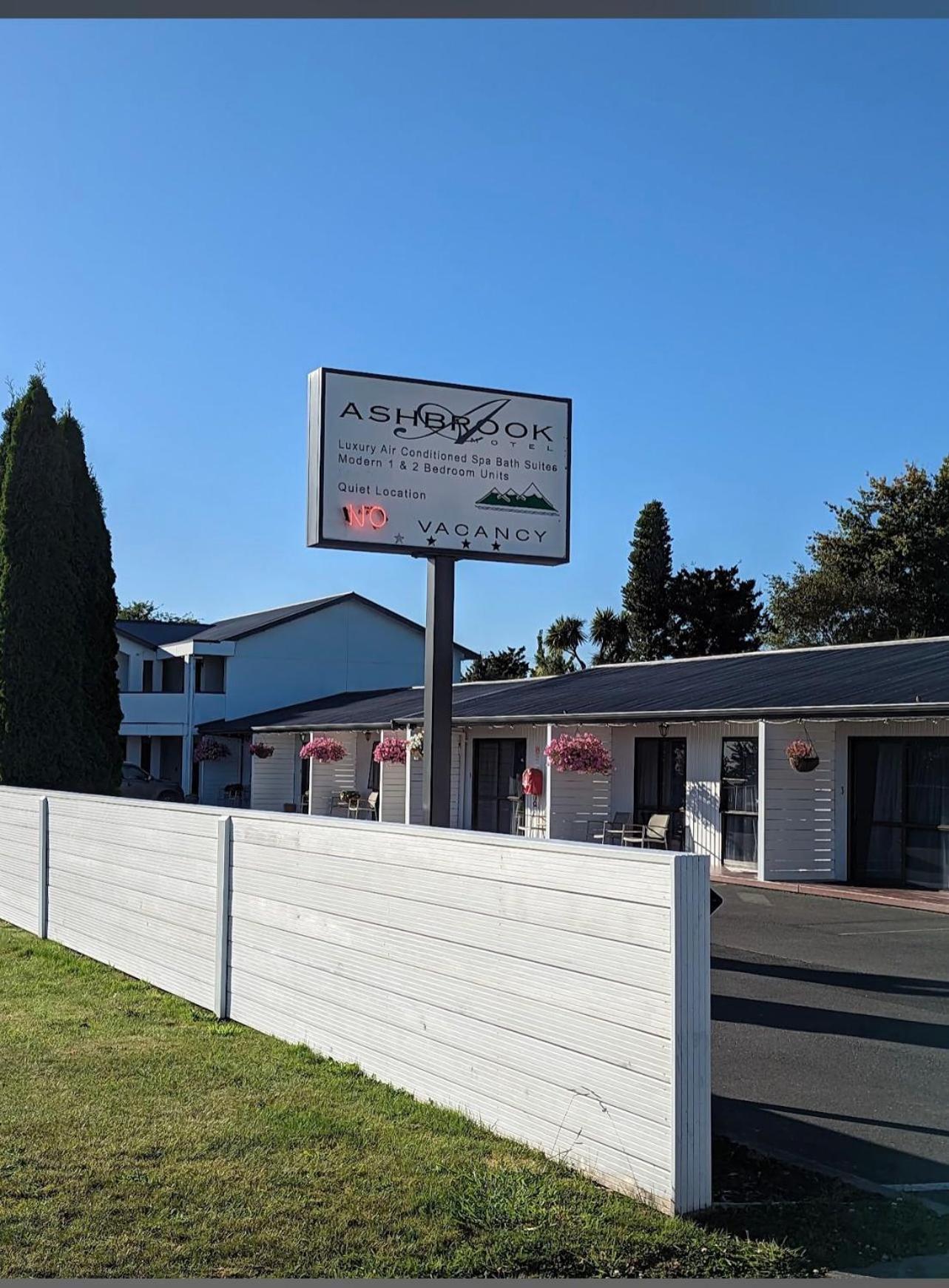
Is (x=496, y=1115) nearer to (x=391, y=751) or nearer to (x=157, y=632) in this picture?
(x=391, y=751)

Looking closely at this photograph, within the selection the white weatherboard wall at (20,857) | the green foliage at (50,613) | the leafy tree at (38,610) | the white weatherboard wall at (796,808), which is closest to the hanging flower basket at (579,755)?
the white weatherboard wall at (796,808)

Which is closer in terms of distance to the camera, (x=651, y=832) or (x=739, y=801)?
(x=739, y=801)

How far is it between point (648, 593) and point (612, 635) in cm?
247

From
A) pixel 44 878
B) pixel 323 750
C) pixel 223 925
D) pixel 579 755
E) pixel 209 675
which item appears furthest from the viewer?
pixel 209 675

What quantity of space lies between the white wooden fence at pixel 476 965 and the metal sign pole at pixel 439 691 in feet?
7.24

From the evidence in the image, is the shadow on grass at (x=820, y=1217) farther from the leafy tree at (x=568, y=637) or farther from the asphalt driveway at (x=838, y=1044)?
the leafy tree at (x=568, y=637)

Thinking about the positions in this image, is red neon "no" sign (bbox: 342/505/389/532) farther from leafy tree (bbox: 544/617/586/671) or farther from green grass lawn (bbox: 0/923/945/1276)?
leafy tree (bbox: 544/617/586/671)

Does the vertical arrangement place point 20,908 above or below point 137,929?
below

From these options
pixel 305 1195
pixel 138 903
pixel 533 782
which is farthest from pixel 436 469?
pixel 533 782

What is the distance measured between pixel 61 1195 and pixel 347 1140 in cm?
130

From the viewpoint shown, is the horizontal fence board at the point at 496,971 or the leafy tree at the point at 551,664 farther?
the leafy tree at the point at 551,664

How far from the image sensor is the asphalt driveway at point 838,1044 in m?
6.31

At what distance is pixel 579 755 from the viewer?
72.7 feet

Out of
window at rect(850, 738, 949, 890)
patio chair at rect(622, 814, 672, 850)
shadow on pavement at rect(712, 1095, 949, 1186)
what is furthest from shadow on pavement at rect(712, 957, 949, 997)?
patio chair at rect(622, 814, 672, 850)
